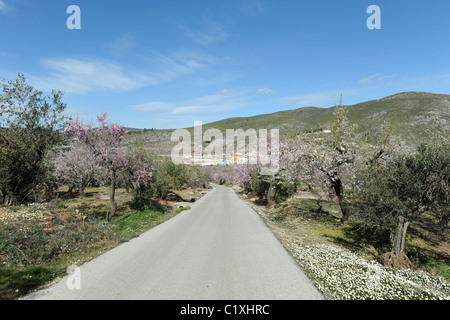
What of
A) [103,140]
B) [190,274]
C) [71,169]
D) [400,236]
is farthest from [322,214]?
[71,169]

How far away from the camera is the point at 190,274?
841 cm

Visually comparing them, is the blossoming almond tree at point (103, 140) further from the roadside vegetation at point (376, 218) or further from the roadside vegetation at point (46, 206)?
the roadside vegetation at point (376, 218)

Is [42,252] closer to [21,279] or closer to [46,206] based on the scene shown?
[21,279]

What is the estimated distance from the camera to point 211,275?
834 cm

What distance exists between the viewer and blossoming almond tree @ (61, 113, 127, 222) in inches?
698

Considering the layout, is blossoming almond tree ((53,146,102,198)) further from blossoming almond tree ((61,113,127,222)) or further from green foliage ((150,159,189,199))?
blossoming almond tree ((61,113,127,222))

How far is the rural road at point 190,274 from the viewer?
6.89m

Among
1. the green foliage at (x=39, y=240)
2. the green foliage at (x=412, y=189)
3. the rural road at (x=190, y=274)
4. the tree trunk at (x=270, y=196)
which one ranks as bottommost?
the tree trunk at (x=270, y=196)

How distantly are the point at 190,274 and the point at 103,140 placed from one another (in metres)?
14.7

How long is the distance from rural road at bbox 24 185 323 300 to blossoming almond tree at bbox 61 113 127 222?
337 inches

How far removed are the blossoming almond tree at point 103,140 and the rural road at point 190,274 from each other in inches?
337

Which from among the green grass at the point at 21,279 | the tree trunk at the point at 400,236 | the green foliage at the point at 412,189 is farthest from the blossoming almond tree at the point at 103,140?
the tree trunk at the point at 400,236
